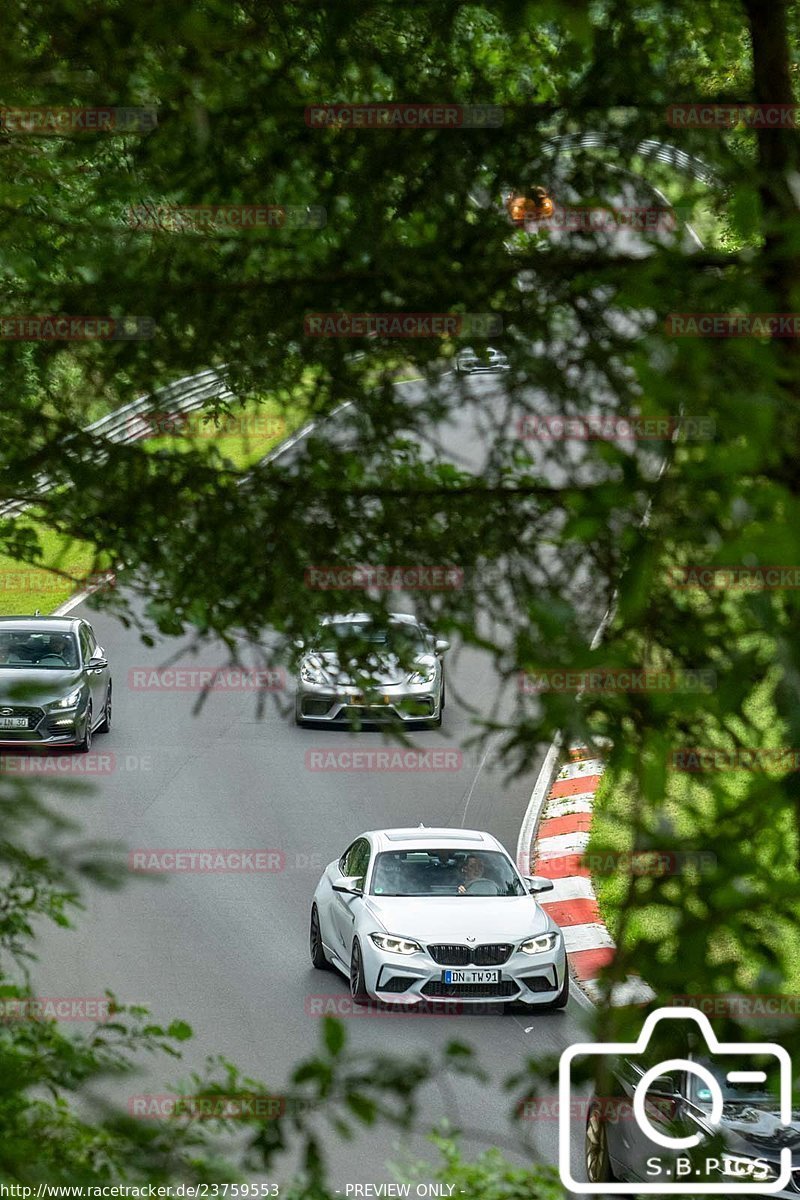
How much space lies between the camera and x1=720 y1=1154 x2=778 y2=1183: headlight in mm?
3219

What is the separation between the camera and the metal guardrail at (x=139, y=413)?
175 inches

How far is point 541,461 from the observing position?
14.3 feet

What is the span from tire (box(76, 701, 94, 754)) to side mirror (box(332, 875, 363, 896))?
294 inches

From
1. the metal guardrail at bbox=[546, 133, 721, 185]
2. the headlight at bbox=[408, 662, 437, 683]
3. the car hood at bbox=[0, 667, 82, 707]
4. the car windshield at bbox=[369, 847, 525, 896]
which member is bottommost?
the car windshield at bbox=[369, 847, 525, 896]

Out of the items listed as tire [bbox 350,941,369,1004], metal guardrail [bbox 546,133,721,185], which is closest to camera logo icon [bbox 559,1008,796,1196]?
metal guardrail [bbox 546,133,721,185]

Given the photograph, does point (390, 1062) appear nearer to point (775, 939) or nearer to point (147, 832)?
point (775, 939)

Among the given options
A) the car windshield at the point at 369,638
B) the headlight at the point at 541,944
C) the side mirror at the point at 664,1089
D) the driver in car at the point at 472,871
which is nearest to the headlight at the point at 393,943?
the headlight at the point at 541,944

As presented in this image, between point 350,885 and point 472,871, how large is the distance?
1.22m

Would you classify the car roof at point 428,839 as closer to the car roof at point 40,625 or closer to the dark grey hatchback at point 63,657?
the dark grey hatchback at point 63,657

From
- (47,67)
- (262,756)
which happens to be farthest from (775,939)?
(262,756)

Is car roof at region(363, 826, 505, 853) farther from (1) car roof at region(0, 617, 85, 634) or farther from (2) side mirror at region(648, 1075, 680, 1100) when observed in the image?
(2) side mirror at region(648, 1075, 680, 1100)

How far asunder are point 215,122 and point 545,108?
3.11 feet

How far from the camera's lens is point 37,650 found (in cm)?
2005

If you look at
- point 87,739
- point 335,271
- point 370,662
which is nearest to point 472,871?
point 87,739
